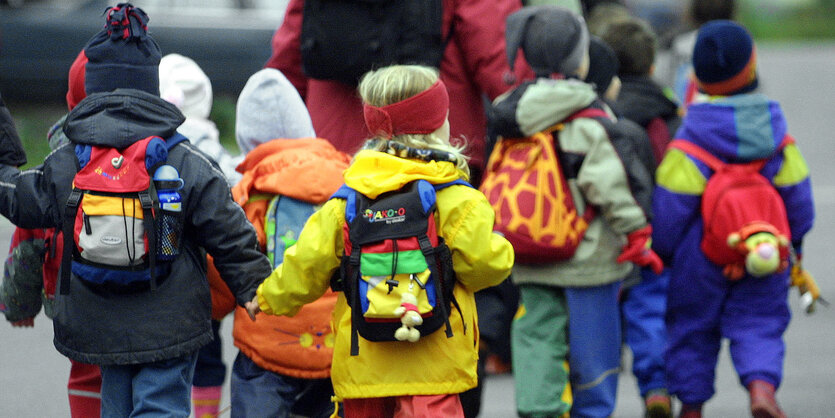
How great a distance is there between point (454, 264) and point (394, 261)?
21cm

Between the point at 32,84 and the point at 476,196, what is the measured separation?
10053 mm

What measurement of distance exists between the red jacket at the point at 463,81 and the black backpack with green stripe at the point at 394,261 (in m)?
1.50

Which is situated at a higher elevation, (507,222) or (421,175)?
(421,175)

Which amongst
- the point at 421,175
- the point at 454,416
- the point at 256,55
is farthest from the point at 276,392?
the point at 256,55

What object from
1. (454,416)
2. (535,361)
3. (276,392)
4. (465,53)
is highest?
(465,53)

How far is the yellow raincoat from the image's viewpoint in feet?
11.7

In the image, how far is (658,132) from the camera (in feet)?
19.7

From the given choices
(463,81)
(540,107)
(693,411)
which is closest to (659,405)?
(693,411)

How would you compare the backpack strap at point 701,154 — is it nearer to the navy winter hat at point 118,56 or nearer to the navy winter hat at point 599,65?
the navy winter hat at point 599,65

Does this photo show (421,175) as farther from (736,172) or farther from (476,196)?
(736,172)

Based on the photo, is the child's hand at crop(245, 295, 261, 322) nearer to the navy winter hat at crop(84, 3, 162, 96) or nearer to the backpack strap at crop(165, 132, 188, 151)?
the backpack strap at crop(165, 132, 188, 151)

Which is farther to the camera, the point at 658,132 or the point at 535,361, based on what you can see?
the point at 658,132

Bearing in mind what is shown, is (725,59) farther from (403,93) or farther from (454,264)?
(454,264)

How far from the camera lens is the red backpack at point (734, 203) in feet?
16.1
